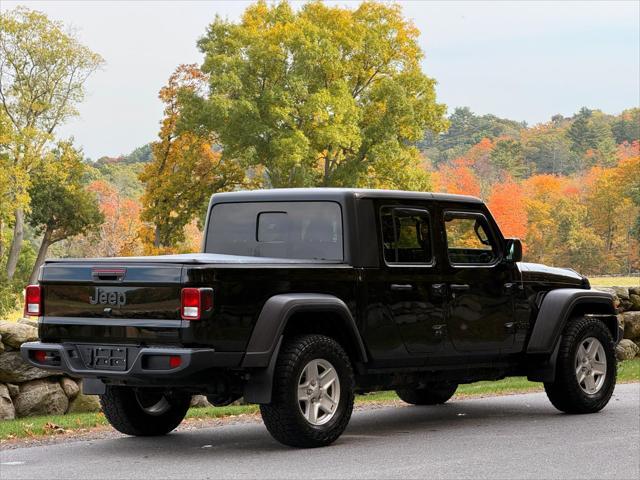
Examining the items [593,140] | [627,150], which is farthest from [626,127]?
[627,150]

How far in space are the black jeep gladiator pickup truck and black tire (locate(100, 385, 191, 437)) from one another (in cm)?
1

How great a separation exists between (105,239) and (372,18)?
2241 centimetres

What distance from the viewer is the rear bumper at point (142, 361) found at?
8.32m

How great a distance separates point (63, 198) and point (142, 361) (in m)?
54.9

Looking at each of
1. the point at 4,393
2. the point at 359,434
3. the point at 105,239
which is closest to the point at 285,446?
the point at 359,434

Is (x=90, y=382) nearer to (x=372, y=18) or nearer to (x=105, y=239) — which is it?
(x=372, y=18)

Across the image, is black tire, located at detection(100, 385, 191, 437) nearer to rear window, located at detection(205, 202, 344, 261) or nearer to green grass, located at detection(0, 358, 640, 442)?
green grass, located at detection(0, 358, 640, 442)

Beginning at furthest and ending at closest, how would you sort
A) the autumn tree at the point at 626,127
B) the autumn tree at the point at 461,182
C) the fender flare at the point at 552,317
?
the autumn tree at the point at 626,127 → the autumn tree at the point at 461,182 → the fender flare at the point at 552,317

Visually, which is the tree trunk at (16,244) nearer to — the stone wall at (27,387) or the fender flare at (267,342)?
the stone wall at (27,387)

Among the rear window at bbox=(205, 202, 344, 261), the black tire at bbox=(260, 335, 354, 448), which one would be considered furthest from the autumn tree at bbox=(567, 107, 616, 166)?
the black tire at bbox=(260, 335, 354, 448)

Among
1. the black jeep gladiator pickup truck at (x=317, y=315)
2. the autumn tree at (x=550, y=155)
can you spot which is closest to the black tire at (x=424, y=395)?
the black jeep gladiator pickup truck at (x=317, y=315)

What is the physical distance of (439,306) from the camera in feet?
33.6

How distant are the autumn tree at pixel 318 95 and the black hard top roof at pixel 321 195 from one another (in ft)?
140

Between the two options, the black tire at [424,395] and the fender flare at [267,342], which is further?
the black tire at [424,395]
